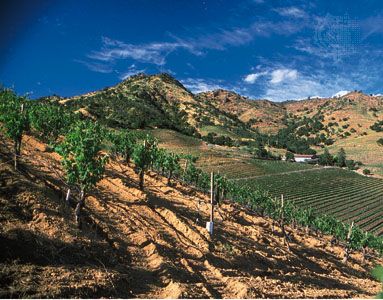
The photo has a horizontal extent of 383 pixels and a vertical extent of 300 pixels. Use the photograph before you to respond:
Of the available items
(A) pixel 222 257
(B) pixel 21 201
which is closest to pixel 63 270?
(B) pixel 21 201

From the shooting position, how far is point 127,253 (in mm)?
16656

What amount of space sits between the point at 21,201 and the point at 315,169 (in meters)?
111

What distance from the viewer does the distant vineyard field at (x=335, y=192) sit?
6594 cm

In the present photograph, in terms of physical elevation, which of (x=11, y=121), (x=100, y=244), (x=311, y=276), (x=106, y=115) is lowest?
(x=311, y=276)

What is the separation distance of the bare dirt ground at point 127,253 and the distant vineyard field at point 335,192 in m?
40.3

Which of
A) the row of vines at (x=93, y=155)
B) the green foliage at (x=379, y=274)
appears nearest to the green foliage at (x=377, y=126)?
the row of vines at (x=93, y=155)

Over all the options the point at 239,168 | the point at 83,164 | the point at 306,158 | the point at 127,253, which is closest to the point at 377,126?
the point at 306,158

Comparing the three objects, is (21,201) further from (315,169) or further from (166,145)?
(315,169)

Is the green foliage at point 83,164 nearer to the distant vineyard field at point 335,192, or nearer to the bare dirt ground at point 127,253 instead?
the bare dirt ground at point 127,253

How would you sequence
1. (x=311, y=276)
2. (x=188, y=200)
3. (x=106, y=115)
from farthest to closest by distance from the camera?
(x=106, y=115) < (x=188, y=200) < (x=311, y=276)

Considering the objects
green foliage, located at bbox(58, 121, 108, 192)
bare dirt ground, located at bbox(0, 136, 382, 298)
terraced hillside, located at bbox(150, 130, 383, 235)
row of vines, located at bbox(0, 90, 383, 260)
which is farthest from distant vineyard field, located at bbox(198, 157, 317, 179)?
green foliage, located at bbox(58, 121, 108, 192)

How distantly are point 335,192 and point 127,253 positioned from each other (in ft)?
254

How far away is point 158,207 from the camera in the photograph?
25.3 meters

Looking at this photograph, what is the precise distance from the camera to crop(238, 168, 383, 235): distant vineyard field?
65938mm
